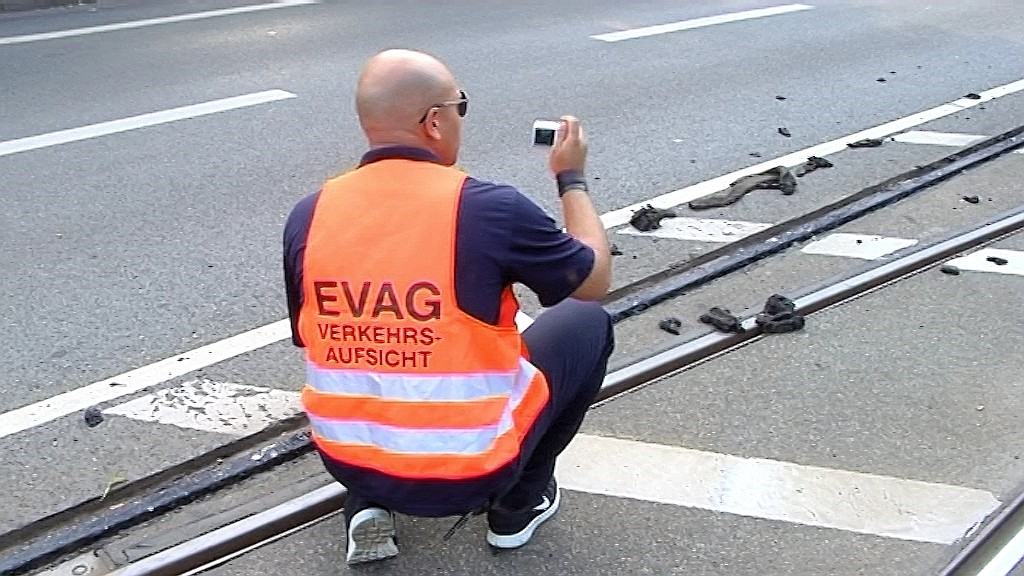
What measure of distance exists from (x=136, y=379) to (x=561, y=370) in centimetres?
167

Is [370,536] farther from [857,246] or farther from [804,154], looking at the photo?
[804,154]

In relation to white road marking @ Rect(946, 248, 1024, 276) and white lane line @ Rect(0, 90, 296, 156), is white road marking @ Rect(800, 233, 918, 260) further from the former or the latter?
→ white lane line @ Rect(0, 90, 296, 156)

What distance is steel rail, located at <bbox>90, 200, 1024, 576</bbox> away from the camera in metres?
2.85

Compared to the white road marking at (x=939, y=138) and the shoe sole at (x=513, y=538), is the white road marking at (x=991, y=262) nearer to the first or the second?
the white road marking at (x=939, y=138)

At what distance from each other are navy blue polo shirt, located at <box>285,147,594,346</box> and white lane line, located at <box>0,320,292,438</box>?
135 centimetres

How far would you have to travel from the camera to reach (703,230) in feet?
16.5

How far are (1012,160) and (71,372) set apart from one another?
4.83 metres

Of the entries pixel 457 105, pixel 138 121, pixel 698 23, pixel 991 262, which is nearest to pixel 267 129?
pixel 138 121

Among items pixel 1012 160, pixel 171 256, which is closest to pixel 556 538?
pixel 171 256

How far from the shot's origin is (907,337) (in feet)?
13.1

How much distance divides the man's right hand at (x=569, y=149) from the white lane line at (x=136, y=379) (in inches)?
56.1

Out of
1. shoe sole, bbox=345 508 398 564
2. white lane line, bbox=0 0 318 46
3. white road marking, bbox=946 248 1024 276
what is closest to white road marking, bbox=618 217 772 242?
white road marking, bbox=946 248 1024 276

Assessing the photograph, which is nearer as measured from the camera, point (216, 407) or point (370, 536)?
point (370, 536)

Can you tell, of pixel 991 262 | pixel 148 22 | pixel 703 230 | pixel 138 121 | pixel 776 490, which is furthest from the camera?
A: pixel 148 22
